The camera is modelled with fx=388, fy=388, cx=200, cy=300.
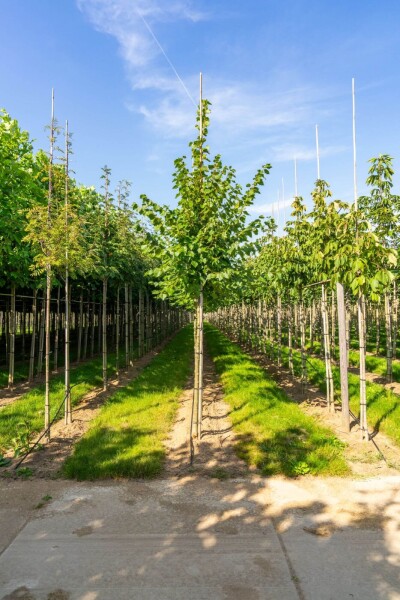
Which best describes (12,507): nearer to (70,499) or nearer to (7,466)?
(70,499)

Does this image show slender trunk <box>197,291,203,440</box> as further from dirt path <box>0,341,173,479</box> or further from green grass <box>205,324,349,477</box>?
dirt path <box>0,341,173,479</box>

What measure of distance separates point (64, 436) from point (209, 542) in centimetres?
542

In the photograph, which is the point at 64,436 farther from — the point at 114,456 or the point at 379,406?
the point at 379,406

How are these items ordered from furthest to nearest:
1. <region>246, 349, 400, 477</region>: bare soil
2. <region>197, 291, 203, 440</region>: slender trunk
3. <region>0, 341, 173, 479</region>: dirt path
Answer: <region>197, 291, 203, 440</region>: slender trunk < <region>0, 341, 173, 479</region>: dirt path < <region>246, 349, 400, 477</region>: bare soil

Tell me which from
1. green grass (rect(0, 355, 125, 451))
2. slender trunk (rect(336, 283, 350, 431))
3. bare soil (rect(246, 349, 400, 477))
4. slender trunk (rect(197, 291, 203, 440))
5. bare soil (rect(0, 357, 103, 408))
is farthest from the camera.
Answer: bare soil (rect(0, 357, 103, 408))

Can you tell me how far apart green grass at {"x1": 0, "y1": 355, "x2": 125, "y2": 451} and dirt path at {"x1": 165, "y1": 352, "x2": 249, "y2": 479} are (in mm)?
3322

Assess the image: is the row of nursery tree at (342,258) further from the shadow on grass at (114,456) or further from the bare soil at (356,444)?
the shadow on grass at (114,456)

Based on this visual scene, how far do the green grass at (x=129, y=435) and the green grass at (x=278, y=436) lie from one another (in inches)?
69.2

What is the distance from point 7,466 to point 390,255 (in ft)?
25.8

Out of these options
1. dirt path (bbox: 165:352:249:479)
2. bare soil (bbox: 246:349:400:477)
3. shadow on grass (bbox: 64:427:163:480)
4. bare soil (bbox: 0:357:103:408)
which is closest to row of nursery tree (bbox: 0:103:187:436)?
bare soil (bbox: 0:357:103:408)

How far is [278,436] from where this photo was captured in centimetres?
819

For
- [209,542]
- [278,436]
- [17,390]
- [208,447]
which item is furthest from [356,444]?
[17,390]

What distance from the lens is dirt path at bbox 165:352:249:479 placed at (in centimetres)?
702

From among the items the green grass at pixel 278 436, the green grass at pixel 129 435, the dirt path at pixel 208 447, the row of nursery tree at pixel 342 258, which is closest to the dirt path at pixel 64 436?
the green grass at pixel 129 435
